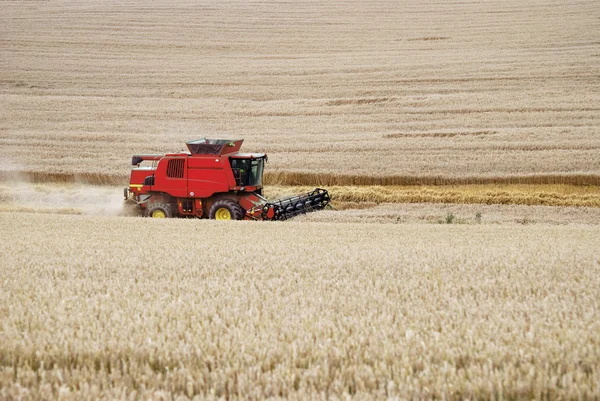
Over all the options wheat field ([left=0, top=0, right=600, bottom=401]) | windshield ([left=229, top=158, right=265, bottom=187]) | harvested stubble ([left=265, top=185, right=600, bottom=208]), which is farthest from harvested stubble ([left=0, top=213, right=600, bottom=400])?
harvested stubble ([left=265, top=185, right=600, bottom=208])

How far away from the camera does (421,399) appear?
2.80 m

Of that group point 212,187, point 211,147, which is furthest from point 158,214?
point 211,147

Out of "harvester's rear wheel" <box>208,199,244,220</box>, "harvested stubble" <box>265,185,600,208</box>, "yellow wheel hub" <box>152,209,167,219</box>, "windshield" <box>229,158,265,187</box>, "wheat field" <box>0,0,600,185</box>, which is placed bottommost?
"yellow wheel hub" <box>152,209,167,219</box>

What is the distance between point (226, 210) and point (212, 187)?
66 centimetres

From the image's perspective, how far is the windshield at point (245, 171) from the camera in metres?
15.1

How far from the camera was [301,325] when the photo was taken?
3713 millimetres

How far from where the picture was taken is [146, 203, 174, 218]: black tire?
15586 millimetres

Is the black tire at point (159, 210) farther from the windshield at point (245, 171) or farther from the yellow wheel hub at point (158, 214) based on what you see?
the windshield at point (245, 171)

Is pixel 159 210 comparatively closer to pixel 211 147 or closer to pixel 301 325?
pixel 211 147

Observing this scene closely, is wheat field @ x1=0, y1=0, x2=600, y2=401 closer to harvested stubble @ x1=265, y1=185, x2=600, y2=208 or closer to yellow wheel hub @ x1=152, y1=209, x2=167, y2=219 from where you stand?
harvested stubble @ x1=265, y1=185, x2=600, y2=208

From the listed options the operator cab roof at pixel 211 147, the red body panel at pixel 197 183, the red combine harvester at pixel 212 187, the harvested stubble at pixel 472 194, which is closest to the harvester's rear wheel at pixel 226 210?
the red combine harvester at pixel 212 187

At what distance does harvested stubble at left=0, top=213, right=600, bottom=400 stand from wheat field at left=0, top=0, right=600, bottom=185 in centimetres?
1379

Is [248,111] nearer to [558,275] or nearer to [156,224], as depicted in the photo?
[156,224]

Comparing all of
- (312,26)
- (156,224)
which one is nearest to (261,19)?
(312,26)
